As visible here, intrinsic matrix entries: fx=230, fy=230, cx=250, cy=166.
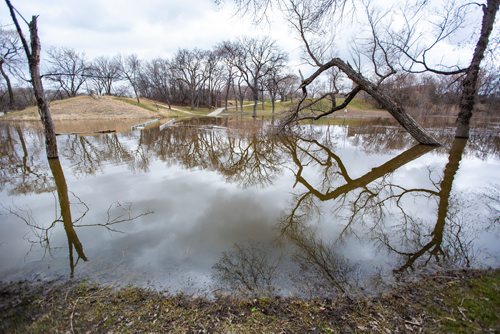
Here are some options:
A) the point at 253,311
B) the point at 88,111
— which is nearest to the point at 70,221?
the point at 253,311

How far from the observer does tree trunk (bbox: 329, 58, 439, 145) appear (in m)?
11.9

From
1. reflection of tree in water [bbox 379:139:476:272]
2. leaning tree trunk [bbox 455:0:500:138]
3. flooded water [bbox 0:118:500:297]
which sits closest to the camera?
flooded water [bbox 0:118:500:297]

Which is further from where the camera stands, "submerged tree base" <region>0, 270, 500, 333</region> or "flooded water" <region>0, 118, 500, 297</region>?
"flooded water" <region>0, 118, 500, 297</region>

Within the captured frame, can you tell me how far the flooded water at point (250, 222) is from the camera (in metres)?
3.27

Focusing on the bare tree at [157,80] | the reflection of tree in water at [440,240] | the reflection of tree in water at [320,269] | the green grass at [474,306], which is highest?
the bare tree at [157,80]

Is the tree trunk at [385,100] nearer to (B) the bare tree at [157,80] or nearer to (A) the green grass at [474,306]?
(A) the green grass at [474,306]

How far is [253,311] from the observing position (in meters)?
2.55

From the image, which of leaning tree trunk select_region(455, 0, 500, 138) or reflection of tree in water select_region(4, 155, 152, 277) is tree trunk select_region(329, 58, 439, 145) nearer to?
leaning tree trunk select_region(455, 0, 500, 138)

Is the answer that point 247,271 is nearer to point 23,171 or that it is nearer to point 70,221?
point 70,221

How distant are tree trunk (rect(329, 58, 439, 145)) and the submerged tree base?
10955mm

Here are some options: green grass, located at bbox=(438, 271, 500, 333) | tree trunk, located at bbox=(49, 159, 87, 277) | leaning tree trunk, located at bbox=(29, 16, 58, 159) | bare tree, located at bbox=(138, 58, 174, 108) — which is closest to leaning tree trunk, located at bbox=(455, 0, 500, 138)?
green grass, located at bbox=(438, 271, 500, 333)

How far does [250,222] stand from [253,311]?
2.22 meters

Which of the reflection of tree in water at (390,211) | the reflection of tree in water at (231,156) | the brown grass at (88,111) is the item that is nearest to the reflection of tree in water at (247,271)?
the reflection of tree in water at (390,211)

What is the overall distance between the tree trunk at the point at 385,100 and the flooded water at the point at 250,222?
3.36 metres
